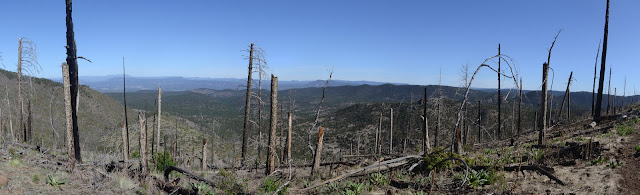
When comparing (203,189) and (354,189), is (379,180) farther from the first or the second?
(203,189)

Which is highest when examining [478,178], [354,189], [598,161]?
[598,161]

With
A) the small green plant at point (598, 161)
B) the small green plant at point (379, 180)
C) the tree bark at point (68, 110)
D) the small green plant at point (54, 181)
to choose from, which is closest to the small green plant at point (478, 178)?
the small green plant at point (379, 180)

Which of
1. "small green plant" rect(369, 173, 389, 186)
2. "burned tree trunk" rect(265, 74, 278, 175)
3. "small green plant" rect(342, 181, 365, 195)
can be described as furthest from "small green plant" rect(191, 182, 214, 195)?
"small green plant" rect(369, 173, 389, 186)

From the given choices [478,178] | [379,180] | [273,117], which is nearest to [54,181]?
[273,117]

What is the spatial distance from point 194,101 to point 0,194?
15753cm

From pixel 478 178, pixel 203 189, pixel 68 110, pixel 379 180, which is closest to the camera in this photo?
pixel 478 178

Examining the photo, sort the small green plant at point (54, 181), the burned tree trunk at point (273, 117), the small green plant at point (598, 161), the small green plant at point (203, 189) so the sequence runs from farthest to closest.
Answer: the burned tree trunk at point (273, 117) → the small green plant at point (598, 161) → the small green plant at point (203, 189) → the small green plant at point (54, 181)

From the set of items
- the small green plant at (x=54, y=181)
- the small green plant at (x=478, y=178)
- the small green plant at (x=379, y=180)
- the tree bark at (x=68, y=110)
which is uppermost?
the tree bark at (x=68, y=110)

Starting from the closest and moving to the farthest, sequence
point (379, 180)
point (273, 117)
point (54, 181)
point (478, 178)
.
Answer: point (54, 181)
point (478, 178)
point (379, 180)
point (273, 117)

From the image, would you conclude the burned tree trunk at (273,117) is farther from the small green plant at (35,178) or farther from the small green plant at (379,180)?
the small green plant at (35,178)

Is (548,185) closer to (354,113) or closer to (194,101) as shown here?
(354,113)

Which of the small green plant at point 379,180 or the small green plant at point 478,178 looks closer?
the small green plant at point 478,178

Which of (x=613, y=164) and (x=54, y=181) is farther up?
(x=613, y=164)

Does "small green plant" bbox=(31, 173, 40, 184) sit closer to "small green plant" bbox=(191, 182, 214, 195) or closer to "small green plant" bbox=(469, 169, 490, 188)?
"small green plant" bbox=(191, 182, 214, 195)
